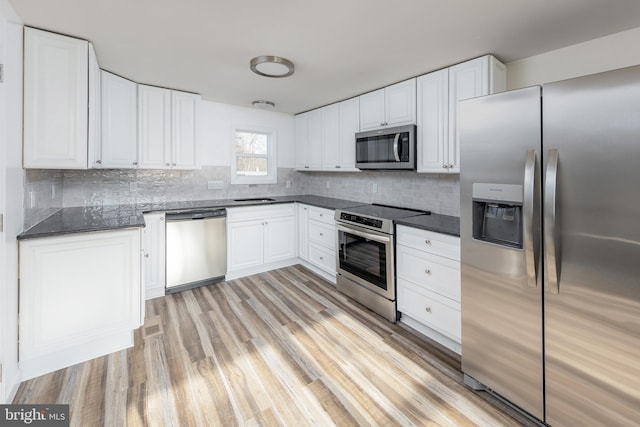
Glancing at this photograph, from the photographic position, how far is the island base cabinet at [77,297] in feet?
6.35

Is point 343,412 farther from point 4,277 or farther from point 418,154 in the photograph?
point 418,154

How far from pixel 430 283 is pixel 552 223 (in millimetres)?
1126

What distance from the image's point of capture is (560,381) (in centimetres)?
145

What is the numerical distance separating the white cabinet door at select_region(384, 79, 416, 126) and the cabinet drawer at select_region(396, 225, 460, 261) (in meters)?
1.16

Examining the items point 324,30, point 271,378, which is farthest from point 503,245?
point 324,30

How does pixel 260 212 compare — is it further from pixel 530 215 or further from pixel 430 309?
pixel 530 215

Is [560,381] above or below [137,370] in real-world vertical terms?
above

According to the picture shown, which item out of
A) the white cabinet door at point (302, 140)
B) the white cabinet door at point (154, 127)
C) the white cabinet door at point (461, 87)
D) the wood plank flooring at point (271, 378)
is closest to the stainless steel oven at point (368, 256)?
the wood plank flooring at point (271, 378)

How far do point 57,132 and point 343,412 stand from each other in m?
2.76

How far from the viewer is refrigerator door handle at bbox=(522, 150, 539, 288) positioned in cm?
146

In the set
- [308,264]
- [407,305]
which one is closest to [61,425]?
[407,305]

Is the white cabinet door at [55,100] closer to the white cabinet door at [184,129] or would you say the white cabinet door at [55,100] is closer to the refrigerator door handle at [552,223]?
the white cabinet door at [184,129]

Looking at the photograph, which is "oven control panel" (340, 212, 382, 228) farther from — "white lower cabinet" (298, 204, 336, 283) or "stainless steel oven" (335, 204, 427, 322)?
"white lower cabinet" (298, 204, 336, 283)

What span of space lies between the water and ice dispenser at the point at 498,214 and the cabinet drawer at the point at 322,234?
77.4 inches
